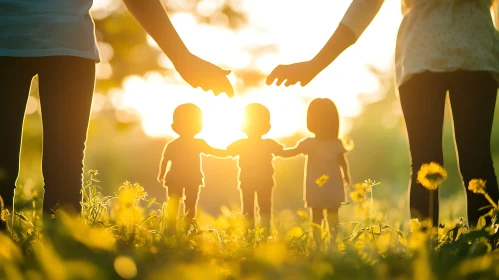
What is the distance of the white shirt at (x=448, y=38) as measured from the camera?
4059 millimetres

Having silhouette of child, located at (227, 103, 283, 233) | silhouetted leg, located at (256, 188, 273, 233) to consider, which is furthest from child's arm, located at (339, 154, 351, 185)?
silhouetted leg, located at (256, 188, 273, 233)

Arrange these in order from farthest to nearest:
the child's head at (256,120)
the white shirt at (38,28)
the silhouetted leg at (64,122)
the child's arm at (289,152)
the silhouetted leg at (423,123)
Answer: the child's arm at (289,152), the child's head at (256,120), the silhouetted leg at (423,123), the silhouetted leg at (64,122), the white shirt at (38,28)

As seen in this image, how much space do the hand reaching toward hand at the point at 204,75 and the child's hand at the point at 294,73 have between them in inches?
11.3

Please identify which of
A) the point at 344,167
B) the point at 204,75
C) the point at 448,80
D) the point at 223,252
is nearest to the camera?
the point at 223,252

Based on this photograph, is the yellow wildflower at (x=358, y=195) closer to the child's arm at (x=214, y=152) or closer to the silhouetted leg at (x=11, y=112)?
the child's arm at (x=214, y=152)

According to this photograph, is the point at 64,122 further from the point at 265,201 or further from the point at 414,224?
the point at 265,201

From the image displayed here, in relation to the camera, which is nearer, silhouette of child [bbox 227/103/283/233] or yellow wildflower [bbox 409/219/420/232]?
yellow wildflower [bbox 409/219/420/232]

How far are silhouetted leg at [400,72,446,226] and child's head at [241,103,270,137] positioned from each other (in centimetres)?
146

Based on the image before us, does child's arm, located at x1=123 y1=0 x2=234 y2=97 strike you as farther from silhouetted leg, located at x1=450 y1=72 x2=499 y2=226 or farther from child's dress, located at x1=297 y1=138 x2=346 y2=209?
child's dress, located at x1=297 y1=138 x2=346 y2=209

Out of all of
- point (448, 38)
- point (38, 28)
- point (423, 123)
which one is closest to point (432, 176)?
point (423, 123)

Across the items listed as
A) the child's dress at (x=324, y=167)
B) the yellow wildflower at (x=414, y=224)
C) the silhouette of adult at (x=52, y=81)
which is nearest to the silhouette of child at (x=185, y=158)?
the child's dress at (x=324, y=167)

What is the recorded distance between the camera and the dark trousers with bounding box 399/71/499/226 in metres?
4.10

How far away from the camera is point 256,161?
545 centimetres

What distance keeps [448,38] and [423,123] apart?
21.6 inches
